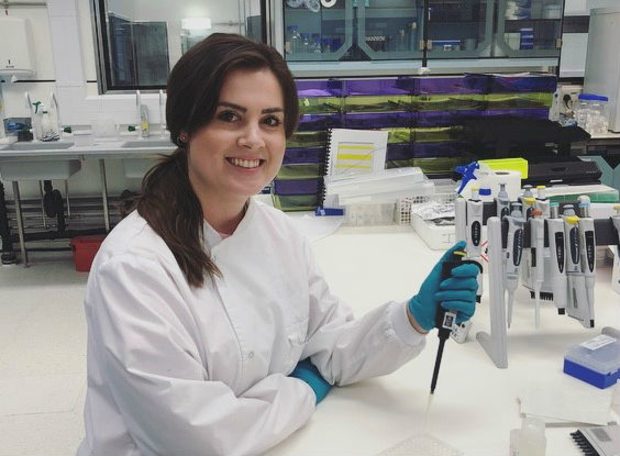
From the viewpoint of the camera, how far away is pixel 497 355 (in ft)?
4.28

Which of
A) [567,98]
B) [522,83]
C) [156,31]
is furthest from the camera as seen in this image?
[156,31]

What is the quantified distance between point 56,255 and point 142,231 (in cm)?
367

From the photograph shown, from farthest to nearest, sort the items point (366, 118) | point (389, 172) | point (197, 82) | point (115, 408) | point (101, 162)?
1. point (101, 162)
2. point (366, 118)
3. point (389, 172)
4. point (197, 82)
5. point (115, 408)

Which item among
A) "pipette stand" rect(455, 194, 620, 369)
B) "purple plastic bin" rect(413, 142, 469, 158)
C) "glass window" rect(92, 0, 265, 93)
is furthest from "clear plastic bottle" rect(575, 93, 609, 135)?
"pipette stand" rect(455, 194, 620, 369)

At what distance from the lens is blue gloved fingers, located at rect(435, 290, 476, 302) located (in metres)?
1.13

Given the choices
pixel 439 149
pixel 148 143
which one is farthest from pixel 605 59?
pixel 148 143

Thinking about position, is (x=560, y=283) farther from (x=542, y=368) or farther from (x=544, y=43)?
(x=544, y=43)

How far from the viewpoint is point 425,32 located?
3539 millimetres

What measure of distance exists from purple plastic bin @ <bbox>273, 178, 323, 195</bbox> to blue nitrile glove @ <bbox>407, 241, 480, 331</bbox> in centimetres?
157

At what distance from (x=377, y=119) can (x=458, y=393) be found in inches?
76.6

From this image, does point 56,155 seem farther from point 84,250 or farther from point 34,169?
point 84,250

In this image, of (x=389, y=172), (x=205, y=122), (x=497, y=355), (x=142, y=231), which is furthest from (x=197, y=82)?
(x=389, y=172)

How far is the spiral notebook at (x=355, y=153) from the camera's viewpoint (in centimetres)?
258

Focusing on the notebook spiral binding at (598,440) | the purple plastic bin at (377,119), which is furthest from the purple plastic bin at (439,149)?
the notebook spiral binding at (598,440)
